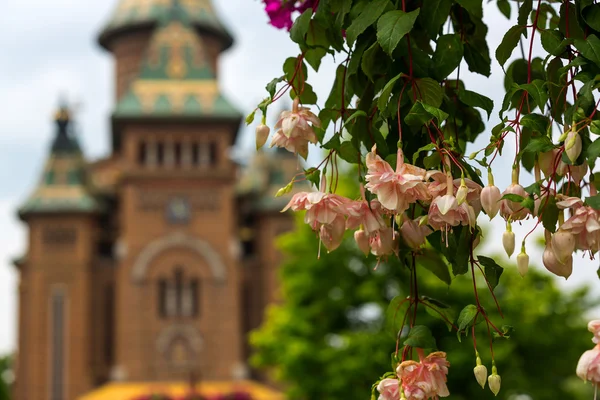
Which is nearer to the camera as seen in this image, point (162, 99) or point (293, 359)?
point (293, 359)

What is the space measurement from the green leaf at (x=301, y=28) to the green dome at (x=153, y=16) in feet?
169

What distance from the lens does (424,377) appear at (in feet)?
A: 11.1

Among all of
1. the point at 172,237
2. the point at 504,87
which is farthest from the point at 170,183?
the point at 504,87

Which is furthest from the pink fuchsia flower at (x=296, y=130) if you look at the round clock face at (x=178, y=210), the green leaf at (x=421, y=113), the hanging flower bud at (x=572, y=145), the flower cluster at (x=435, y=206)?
the round clock face at (x=178, y=210)

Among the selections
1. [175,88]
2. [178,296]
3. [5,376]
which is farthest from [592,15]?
[5,376]

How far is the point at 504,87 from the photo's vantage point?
4871 millimetres

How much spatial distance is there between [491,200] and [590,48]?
546 mm

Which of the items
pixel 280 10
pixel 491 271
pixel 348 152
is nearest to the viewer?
pixel 491 271

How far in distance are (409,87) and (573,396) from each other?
29726mm

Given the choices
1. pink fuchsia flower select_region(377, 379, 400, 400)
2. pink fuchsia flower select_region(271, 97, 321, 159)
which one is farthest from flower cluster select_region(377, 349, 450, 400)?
pink fuchsia flower select_region(271, 97, 321, 159)

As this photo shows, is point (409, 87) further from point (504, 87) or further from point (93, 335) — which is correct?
point (93, 335)

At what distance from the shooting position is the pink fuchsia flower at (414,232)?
3.65 m

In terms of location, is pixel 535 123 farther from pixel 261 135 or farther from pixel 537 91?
pixel 261 135

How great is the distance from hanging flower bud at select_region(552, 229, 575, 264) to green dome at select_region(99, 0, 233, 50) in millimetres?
52365
